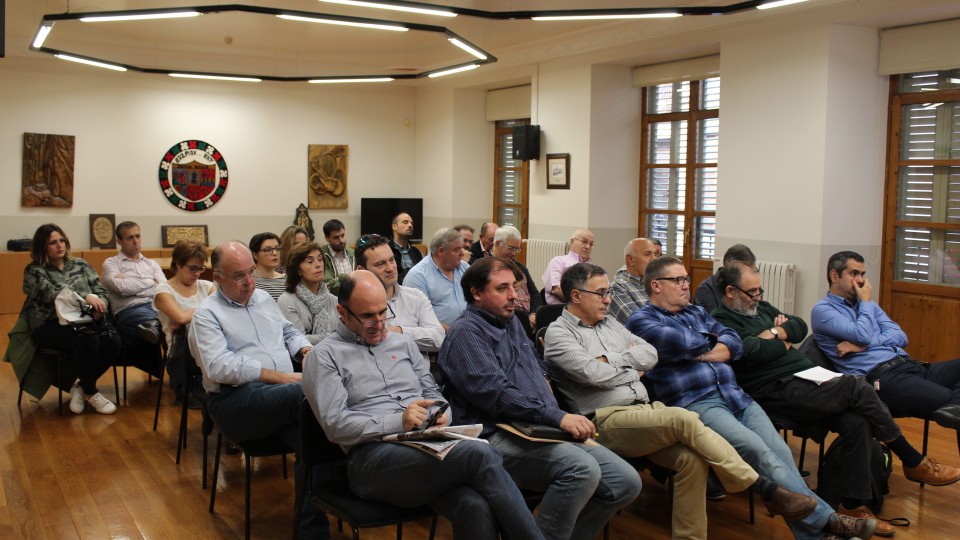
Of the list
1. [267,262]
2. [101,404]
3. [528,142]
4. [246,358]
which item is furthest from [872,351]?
[528,142]

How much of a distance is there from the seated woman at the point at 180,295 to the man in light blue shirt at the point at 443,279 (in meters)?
1.35

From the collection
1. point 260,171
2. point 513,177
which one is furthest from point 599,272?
point 260,171

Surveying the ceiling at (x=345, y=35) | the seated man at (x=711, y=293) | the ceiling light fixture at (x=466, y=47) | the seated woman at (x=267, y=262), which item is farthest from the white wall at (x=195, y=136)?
the seated man at (x=711, y=293)

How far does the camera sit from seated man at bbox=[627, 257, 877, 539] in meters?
3.51

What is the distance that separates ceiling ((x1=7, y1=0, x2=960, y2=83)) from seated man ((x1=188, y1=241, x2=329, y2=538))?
5353 millimetres

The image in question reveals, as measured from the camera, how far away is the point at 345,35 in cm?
1109

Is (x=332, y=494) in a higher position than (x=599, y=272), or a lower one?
lower

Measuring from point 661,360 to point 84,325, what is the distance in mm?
3981

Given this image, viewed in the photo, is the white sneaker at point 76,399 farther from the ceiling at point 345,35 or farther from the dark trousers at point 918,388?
the dark trousers at point 918,388

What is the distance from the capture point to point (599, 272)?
379 centimetres

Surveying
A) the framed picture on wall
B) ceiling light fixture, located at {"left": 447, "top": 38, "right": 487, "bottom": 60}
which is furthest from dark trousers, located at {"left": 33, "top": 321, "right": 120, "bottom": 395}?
the framed picture on wall

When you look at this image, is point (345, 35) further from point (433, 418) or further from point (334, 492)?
point (334, 492)

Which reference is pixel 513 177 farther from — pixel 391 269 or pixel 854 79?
pixel 391 269

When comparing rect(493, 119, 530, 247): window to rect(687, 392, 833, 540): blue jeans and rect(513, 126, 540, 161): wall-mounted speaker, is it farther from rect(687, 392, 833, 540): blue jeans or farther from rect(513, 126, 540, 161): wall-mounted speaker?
rect(687, 392, 833, 540): blue jeans
